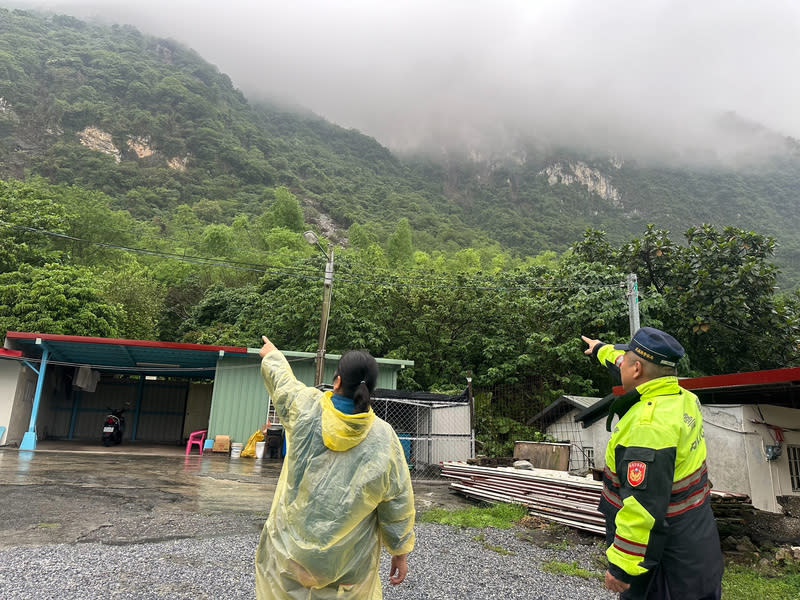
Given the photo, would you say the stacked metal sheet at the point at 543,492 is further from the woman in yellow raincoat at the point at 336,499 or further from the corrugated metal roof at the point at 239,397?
the corrugated metal roof at the point at 239,397

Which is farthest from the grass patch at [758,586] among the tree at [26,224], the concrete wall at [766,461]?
the tree at [26,224]

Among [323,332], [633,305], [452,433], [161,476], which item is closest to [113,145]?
[323,332]

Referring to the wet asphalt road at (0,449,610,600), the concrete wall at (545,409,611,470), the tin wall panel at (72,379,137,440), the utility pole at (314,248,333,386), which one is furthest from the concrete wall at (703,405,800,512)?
the tin wall panel at (72,379,137,440)

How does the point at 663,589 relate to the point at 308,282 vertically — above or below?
below

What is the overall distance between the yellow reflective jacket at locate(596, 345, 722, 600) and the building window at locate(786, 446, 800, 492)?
18.0 ft

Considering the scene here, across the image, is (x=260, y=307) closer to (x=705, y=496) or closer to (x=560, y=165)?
(x=705, y=496)

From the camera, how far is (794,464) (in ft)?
19.4

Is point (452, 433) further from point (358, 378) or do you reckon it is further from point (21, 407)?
point (21, 407)

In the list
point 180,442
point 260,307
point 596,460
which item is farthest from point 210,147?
point 596,460

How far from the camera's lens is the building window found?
19.2ft

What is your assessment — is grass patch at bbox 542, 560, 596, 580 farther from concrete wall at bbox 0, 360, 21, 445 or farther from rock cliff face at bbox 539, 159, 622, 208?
rock cliff face at bbox 539, 159, 622, 208

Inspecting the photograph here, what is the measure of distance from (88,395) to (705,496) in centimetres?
2076

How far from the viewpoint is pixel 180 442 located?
1823 cm

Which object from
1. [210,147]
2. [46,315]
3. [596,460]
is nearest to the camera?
[596,460]
